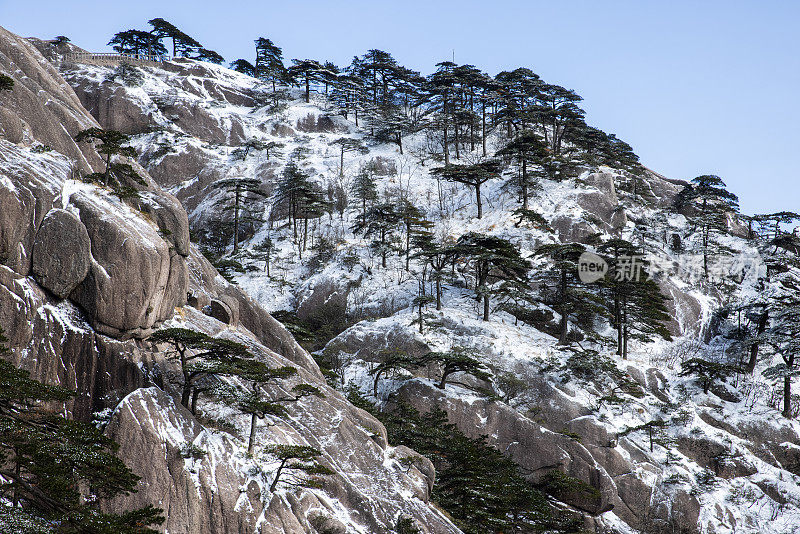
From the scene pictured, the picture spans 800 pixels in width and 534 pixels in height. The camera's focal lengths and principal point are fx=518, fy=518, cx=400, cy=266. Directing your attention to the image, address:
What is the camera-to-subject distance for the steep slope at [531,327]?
35562 millimetres

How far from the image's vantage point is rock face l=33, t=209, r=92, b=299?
66.3 feet

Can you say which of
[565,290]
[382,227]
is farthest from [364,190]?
[565,290]

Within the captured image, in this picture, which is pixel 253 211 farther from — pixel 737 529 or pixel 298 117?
pixel 737 529

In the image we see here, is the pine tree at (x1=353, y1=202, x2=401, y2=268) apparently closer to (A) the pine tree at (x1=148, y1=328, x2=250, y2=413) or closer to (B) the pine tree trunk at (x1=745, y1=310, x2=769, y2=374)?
(A) the pine tree at (x1=148, y1=328, x2=250, y2=413)

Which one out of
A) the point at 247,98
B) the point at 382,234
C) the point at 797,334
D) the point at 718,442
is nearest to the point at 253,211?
the point at 382,234

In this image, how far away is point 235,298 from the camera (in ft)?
109

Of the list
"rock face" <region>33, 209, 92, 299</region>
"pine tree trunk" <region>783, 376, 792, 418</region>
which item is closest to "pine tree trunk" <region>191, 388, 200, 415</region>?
"rock face" <region>33, 209, 92, 299</region>

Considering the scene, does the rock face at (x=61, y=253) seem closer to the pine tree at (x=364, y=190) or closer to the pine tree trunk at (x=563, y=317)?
the pine tree trunk at (x=563, y=317)

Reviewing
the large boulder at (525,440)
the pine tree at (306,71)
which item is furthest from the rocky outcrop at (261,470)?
the pine tree at (306,71)

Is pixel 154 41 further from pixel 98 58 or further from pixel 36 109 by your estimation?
pixel 36 109

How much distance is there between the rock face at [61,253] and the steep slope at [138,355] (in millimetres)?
44

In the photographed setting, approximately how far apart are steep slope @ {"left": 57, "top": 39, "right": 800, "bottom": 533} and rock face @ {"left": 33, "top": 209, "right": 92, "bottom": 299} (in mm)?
21478

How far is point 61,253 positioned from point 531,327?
37.0 m

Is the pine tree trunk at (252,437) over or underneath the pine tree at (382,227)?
underneath
